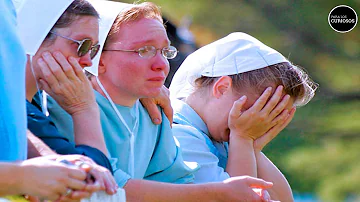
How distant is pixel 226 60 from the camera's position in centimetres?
369

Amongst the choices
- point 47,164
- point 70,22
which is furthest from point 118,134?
point 47,164

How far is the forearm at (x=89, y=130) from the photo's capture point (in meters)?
2.55

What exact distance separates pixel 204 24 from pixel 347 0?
6.78 ft

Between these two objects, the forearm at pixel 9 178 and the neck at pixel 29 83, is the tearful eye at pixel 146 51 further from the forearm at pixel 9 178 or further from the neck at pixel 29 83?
the forearm at pixel 9 178

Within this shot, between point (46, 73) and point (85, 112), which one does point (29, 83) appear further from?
point (85, 112)

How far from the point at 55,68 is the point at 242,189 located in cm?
94

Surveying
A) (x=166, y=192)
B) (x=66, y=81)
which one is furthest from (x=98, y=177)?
(x=166, y=192)

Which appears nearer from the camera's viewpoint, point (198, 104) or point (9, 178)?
point (9, 178)

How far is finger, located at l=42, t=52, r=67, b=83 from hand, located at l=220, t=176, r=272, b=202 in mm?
843

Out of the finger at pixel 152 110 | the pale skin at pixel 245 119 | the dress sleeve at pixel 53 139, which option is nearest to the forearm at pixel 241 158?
the pale skin at pixel 245 119

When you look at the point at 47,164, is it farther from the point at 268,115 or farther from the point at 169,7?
the point at 169,7

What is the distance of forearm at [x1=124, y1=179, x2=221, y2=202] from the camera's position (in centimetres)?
280

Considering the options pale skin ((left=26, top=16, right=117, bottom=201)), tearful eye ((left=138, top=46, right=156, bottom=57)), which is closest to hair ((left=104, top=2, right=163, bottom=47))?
tearful eye ((left=138, top=46, right=156, bottom=57))

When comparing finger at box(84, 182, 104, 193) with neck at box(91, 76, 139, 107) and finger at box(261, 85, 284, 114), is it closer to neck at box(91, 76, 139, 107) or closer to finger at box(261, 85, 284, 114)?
neck at box(91, 76, 139, 107)
